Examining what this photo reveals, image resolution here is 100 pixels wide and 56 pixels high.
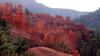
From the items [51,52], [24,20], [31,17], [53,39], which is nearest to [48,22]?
[31,17]

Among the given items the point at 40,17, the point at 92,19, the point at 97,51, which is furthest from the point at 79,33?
the point at 92,19

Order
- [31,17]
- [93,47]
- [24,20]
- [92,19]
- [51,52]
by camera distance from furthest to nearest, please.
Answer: [92,19], [31,17], [24,20], [93,47], [51,52]

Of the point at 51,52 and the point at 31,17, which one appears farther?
the point at 31,17

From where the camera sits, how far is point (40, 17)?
11656cm

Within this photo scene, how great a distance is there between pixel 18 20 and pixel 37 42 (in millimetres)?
22061

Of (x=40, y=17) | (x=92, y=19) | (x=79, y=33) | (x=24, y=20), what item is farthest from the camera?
(x=92, y=19)

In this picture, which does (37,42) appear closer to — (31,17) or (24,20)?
(24,20)

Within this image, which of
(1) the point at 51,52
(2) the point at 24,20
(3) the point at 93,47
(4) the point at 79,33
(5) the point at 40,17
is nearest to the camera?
(1) the point at 51,52

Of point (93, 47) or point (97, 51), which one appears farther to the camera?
point (93, 47)

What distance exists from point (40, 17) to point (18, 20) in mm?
23701

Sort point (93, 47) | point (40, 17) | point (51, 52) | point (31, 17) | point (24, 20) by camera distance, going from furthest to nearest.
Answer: point (40, 17)
point (31, 17)
point (24, 20)
point (93, 47)
point (51, 52)

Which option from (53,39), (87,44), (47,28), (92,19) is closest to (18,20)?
(47,28)

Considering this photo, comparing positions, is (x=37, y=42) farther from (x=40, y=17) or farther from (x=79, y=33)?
(x=40, y=17)

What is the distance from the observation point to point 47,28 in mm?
100250
